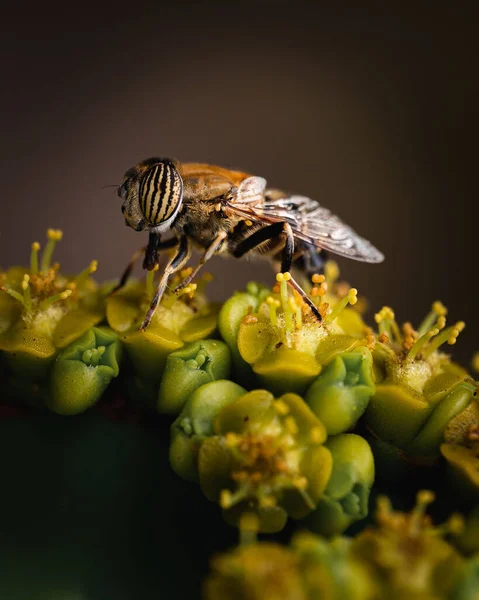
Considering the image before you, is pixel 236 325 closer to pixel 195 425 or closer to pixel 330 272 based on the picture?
pixel 195 425

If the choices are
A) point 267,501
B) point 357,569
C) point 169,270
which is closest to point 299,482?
point 267,501

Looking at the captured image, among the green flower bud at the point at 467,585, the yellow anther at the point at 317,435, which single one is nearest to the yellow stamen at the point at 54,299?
the yellow anther at the point at 317,435

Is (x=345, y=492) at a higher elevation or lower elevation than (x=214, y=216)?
lower

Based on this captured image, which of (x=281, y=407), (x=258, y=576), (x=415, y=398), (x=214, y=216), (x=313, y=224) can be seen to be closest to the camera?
(x=258, y=576)

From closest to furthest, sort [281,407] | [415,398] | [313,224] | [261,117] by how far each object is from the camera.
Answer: [281,407]
[415,398]
[313,224]
[261,117]

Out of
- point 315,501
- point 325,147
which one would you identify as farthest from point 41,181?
point 315,501

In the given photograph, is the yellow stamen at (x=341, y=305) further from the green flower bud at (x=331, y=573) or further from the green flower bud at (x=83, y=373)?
the green flower bud at (x=331, y=573)

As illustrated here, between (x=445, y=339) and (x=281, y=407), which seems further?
(x=445, y=339)

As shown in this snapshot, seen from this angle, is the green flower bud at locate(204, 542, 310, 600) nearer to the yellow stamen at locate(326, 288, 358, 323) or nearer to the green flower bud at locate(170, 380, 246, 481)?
the green flower bud at locate(170, 380, 246, 481)

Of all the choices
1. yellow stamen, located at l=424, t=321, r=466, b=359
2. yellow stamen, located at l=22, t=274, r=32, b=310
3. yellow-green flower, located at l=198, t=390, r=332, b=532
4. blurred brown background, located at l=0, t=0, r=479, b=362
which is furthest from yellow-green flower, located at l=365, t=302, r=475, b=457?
blurred brown background, located at l=0, t=0, r=479, b=362
